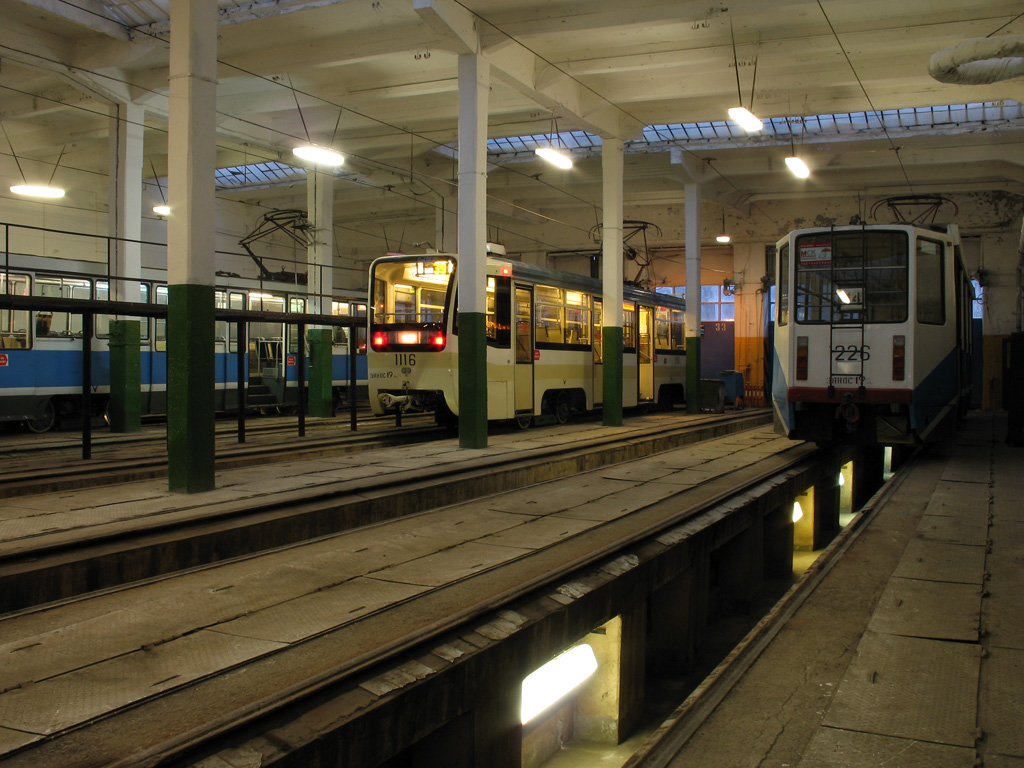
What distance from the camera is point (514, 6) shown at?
12.3 meters

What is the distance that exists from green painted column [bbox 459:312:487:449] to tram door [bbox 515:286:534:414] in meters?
2.10

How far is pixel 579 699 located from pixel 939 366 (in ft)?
23.1

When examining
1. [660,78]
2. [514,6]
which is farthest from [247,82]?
[660,78]

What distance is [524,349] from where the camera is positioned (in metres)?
14.7

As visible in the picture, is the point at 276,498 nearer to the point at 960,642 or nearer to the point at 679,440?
the point at 960,642

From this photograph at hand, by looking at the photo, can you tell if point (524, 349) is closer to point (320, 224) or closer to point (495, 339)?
point (495, 339)

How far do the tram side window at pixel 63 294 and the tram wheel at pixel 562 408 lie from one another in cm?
930

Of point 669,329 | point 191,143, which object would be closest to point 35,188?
point 191,143

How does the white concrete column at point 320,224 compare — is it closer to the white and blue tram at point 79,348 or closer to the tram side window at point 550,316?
the white and blue tram at point 79,348

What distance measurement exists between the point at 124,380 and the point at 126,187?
3.53 meters

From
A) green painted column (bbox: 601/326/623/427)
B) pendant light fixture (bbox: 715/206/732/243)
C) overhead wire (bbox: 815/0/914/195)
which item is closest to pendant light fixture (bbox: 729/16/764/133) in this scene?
overhead wire (bbox: 815/0/914/195)

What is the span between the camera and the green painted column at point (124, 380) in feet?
49.5

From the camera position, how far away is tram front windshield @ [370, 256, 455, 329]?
13680 millimetres

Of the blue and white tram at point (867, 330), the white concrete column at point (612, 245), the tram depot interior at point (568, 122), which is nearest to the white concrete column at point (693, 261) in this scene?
A: the tram depot interior at point (568, 122)
